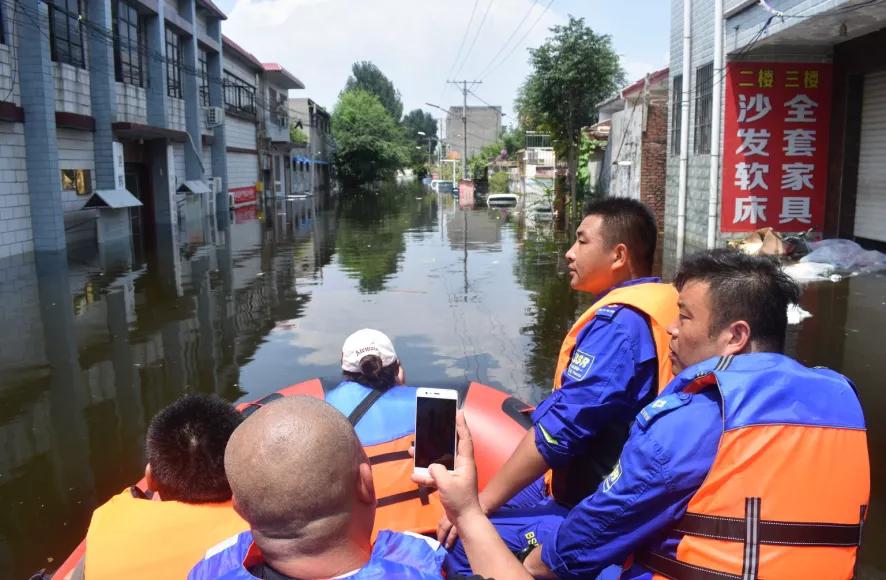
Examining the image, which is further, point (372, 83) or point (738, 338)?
point (372, 83)

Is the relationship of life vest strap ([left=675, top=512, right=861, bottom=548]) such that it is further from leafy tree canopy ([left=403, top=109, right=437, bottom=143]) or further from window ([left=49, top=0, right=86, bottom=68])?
leafy tree canopy ([left=403, top=109, right=437, bottom=143])

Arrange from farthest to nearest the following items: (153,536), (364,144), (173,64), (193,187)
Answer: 1. (364,144)
2. (173,64)
3. (193,187)
4. (153,536)

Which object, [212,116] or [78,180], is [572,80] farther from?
[78,180]

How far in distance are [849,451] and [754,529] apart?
263mm

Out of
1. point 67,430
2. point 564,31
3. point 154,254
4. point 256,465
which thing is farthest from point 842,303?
point 564,31

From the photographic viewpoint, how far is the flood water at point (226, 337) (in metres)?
4.90

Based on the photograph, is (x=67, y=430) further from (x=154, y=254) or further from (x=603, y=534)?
(x=154, y=254)

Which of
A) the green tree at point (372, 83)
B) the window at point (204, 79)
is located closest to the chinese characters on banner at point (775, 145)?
the window at point (204, 79)

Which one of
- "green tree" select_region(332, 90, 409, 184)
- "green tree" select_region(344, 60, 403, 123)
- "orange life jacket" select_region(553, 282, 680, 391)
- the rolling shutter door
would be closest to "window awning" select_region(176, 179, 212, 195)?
the rolling shutter door

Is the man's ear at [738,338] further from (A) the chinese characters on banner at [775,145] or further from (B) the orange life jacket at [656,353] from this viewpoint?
(A) the chinese characters on banner at [775,145]

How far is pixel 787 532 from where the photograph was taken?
1.55 meters

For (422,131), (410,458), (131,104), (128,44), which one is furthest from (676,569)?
(422,131)

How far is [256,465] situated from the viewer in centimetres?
136

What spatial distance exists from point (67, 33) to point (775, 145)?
14724 mm
